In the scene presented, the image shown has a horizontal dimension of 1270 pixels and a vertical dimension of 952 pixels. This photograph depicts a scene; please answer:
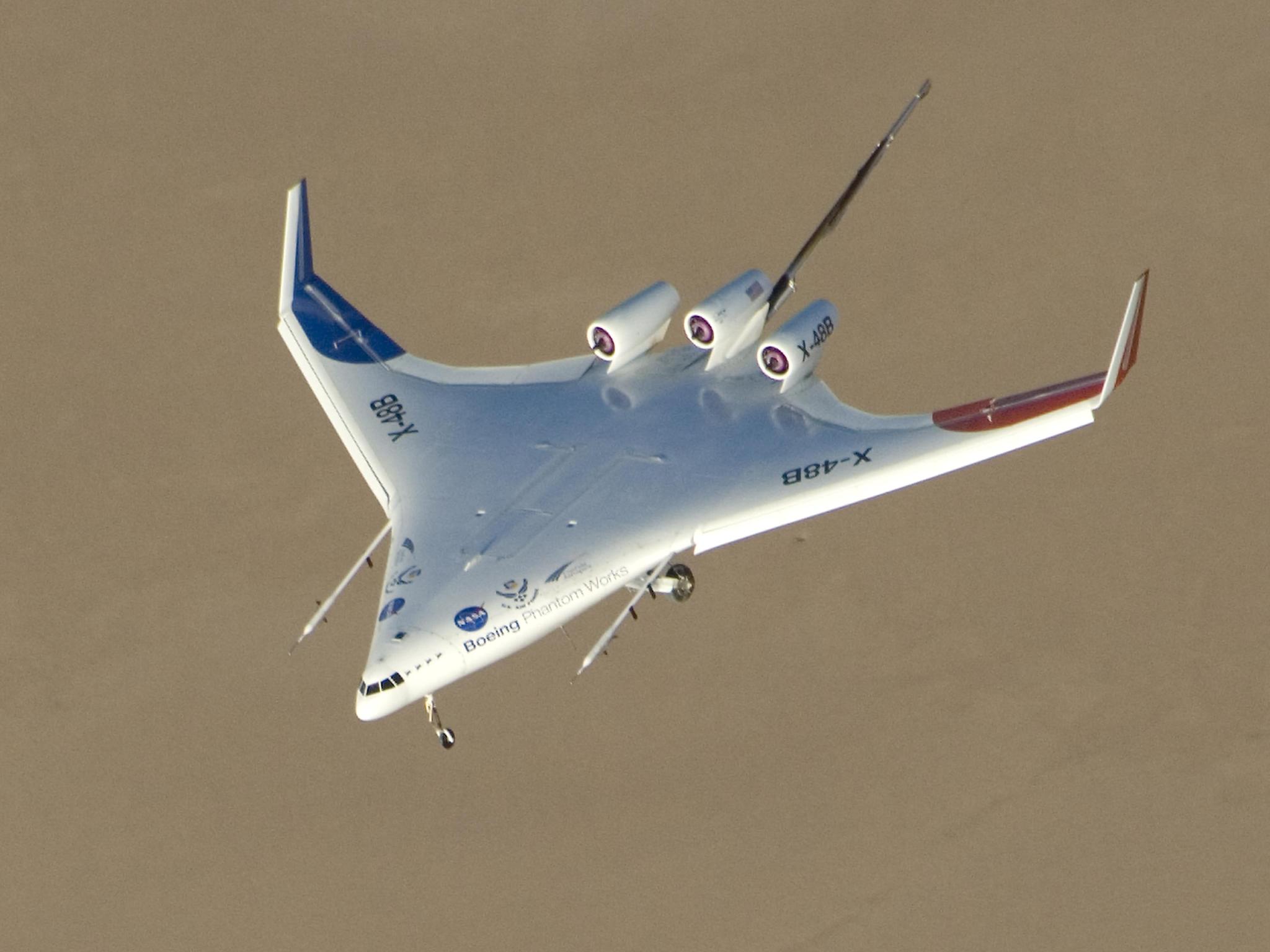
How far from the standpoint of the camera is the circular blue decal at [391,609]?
4972 centimetres

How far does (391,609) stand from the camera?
1962 inches

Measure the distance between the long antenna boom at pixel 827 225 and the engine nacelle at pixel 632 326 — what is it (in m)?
2.64

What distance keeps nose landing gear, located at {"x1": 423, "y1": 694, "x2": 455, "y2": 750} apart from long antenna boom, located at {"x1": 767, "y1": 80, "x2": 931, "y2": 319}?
13.9 metres

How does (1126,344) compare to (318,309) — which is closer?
(1126,344)

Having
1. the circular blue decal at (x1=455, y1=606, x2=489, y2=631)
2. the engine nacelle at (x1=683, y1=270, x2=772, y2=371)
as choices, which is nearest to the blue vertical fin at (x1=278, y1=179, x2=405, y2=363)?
the engine nacelle at (x1=683, y1=270, x2=772, y2=371)

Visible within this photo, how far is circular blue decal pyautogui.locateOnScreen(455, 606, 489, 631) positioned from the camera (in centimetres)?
4912

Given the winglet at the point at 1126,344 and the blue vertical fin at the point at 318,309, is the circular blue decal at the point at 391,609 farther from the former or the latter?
the winglet at the point at 1126,344

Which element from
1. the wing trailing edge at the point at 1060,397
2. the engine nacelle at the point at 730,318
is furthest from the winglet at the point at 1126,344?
the engine nacelle at the point at 730,318

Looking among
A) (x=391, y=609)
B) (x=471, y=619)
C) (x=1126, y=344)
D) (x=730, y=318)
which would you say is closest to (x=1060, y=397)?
(x=1126, y=344)

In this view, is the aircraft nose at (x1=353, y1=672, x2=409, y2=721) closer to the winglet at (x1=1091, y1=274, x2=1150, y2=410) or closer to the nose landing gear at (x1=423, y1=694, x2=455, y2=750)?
the nose landing gear at (x1=423, y1=694, x2=455, y2=750)

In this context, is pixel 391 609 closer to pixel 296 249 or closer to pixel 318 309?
pixel 318 309

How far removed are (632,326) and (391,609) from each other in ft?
34.2

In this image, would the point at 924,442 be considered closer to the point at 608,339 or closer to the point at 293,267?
the point at 608,339

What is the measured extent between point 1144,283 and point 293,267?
21.7m
